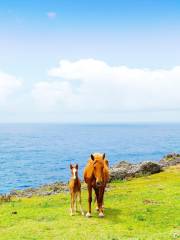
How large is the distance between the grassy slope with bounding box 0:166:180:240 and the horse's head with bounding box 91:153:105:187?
2.50 m

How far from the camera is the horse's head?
965 inches

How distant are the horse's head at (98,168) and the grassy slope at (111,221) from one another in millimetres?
2499

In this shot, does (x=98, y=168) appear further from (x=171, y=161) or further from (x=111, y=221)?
(x=171, y=161)

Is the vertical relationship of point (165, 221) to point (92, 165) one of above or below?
below

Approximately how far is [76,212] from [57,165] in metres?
95.5

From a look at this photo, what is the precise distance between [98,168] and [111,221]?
3.44 m

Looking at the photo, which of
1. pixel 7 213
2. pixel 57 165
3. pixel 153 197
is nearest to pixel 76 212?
pixel 7 213

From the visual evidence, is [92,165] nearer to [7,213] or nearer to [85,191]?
[7,213]

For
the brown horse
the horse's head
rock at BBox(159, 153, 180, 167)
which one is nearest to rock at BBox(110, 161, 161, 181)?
rock at BBox(159, 153, 180, 167)

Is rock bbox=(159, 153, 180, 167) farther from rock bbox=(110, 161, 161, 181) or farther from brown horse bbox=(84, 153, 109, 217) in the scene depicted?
brown horse bbox=(84, 153, 109, 217)

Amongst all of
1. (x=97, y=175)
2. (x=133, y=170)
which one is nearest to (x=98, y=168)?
(x=97, y=175)

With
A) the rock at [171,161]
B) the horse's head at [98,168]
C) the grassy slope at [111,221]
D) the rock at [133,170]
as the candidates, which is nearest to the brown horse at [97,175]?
the horse's head at [98,168]

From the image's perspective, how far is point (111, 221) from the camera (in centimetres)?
2459

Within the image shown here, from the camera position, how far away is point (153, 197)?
33.3m
